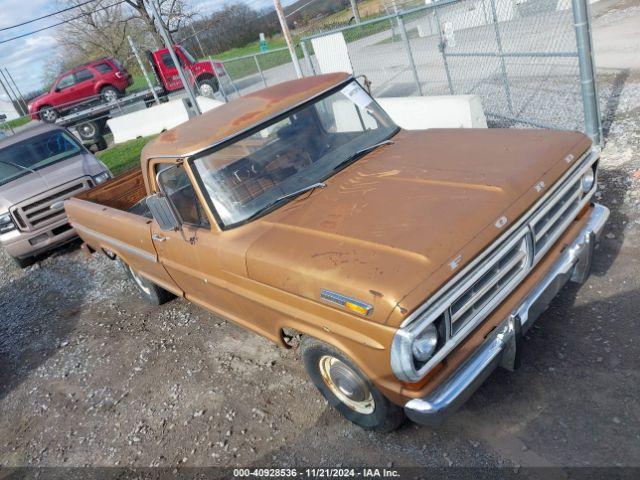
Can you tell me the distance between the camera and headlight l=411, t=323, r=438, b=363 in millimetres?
2492

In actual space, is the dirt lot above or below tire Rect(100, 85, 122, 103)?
below

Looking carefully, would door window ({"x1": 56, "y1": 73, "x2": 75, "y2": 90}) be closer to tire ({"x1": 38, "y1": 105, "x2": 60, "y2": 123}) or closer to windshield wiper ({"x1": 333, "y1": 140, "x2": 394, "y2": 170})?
tire ({"x1": 38, "y1": 105, "x2": 60, "y2": 123})

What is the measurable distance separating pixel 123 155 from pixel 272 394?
42.1 ft

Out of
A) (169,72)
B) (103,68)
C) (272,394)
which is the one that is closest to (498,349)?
(272,394)

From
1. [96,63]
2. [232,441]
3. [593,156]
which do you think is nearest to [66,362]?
[232,441]

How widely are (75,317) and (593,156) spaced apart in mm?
5727

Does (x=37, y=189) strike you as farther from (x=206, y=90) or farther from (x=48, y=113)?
(x=48, y=113)

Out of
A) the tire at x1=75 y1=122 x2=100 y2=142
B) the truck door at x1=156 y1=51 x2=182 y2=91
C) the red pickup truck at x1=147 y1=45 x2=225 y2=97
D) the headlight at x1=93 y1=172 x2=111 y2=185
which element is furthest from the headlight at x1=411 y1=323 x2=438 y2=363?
the truck door at x1=156 y1=51 x2=182 y2=91

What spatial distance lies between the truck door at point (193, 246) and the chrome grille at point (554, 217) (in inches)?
80.5

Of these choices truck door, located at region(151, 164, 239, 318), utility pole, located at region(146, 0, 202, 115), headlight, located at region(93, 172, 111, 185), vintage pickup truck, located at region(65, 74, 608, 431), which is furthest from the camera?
utility pole, located at region(146, 0, 202, 115)

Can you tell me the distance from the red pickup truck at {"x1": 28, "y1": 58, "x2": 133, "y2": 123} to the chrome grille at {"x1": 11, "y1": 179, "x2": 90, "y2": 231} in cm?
1599

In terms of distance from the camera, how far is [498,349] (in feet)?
8.89

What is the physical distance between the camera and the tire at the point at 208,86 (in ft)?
58.3

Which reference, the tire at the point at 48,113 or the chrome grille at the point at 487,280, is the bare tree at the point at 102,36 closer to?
the tire at the point at 48,113
